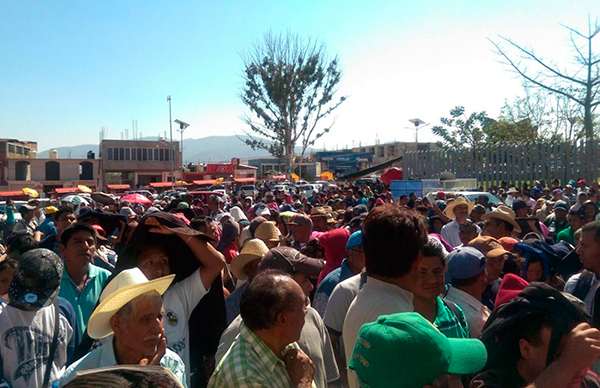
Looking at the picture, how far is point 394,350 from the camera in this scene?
1.67 m

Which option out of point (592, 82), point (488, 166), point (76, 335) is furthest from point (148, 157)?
point (76, 335)

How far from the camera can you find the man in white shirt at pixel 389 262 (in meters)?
2.58

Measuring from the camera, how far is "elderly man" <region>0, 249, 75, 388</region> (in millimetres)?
2953

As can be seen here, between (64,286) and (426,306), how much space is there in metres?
2.94

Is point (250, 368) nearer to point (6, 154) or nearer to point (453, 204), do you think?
point (453, 204)

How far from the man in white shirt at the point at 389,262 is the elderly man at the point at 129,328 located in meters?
0.97

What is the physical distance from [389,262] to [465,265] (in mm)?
1187

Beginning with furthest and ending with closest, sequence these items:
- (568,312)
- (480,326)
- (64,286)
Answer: (64,286) < (480,326) < (568,312)

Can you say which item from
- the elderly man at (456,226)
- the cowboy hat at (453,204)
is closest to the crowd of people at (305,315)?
the elderly man at (456,226)

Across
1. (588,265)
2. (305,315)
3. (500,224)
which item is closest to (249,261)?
(305,315)

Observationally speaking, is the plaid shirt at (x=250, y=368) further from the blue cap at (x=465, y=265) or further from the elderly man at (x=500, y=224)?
the elderly man at (x=500, y=224)

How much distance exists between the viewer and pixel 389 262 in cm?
260

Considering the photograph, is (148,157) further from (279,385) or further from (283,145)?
(279,385)

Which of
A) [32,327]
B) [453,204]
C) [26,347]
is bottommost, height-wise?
[26,347]
